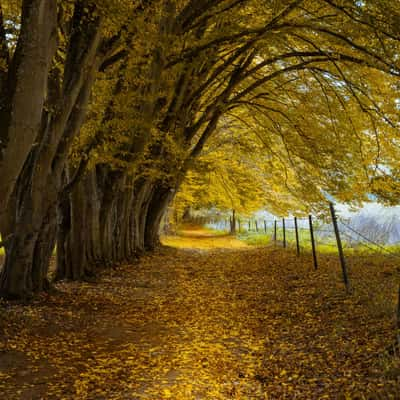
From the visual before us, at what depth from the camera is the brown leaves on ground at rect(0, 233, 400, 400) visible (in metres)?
3.73

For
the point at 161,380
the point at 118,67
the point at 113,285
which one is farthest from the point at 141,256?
the point at 161,380

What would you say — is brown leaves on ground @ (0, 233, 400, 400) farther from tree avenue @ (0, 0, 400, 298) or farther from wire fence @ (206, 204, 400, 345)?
tree avenue @ (0, 0, 400, 298)

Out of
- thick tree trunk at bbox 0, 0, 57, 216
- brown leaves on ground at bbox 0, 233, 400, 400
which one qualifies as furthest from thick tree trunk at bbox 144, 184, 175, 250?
thick tree trunk at bbox 0, 0, 57, 216

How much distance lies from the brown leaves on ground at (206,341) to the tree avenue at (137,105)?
4.71 ft

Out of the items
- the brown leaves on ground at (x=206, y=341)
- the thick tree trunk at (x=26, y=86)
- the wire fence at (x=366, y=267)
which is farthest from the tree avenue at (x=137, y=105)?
the wire fence at (x=366, y=267)

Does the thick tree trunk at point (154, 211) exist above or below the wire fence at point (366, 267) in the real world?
above

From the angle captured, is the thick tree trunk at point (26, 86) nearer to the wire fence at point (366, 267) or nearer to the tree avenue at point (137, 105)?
the tree avenue at point (137, 105)

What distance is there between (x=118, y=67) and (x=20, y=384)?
596cm

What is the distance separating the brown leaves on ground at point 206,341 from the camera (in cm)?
373

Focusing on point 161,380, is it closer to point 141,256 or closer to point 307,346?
point 307,346

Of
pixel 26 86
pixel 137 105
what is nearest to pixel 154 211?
pixel 137 105

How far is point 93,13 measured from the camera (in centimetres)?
477

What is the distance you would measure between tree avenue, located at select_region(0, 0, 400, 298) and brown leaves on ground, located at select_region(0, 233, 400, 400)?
1.43 metres

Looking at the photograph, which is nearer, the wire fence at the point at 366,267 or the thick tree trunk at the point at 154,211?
the wire fence at the point at 366,267
